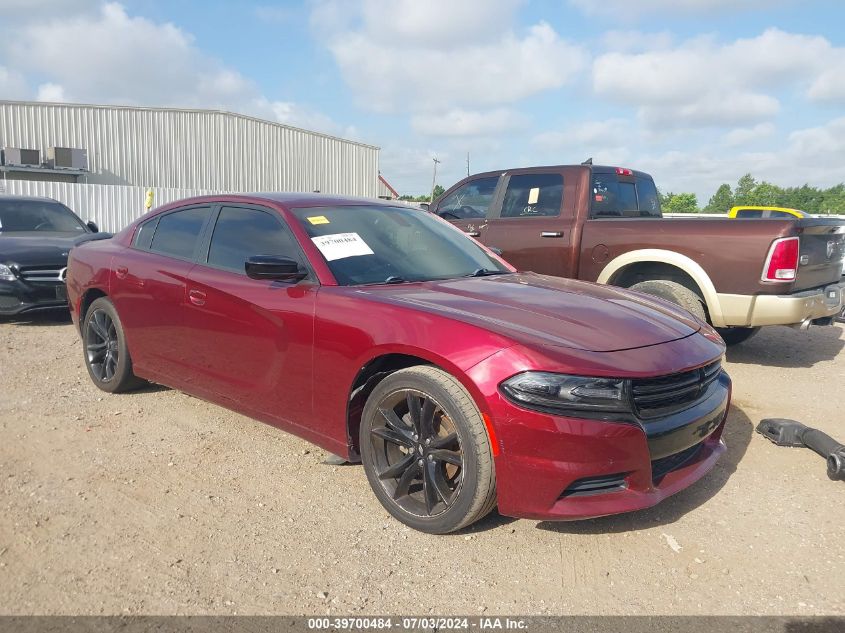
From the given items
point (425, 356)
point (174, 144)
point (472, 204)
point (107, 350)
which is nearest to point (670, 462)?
point (425, 356)

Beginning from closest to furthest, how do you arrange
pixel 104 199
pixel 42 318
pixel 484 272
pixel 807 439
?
1. pixel 807 439
2. pixel 484 272
3. pixel 42 318
4. pixel 104 199

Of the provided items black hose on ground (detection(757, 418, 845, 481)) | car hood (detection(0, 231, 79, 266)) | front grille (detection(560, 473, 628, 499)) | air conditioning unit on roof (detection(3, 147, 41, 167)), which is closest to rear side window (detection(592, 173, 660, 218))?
black hose on ground (detection(757, 418, 845, 481))

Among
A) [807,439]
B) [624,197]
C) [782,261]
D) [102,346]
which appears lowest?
[807,439]

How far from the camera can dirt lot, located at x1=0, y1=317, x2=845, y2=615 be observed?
8.35ft

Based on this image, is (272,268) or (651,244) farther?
(651,244)

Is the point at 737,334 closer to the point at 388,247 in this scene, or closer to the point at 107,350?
the point at 388,247

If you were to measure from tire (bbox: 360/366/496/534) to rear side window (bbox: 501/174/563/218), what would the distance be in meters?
4.19

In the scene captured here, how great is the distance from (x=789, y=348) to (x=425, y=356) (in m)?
5.73

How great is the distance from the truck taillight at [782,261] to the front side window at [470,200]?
9.51 ft

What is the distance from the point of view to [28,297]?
7.41 meters

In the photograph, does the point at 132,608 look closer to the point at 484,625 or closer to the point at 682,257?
the point at 484,625

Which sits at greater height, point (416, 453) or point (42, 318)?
point (416, 453)

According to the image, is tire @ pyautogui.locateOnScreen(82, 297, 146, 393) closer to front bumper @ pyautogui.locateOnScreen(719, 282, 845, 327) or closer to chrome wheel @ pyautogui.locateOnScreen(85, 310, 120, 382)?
chrome wheel @ pyautogui.locateOnScreen(85, 310, 120, 382)

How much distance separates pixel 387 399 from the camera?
307 centimetres
